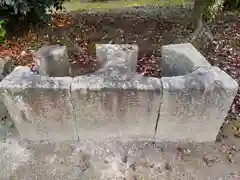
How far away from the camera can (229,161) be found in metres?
2.65

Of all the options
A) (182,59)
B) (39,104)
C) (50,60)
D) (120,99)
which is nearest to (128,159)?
(120,99)

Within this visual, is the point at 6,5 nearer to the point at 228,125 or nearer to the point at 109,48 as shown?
the point at 109,48

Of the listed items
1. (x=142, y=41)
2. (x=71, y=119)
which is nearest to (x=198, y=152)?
(x=71, y=119)

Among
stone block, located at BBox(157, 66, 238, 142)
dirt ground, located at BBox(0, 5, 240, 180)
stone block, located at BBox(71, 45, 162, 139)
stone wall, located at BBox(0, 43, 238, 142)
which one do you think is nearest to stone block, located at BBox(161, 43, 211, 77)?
stone wall, located at BBox(0, 43, 238, 142)

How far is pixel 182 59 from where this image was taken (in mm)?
2693

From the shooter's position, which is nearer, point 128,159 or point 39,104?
point 39,104

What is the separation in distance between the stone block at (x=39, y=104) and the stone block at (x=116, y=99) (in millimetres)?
105

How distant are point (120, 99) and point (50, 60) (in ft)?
2.99

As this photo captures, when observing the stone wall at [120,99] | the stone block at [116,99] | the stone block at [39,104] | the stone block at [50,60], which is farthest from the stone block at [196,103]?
the stone block at [50,60]

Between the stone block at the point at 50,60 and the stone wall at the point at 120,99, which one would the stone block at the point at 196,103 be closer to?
the stone wall at the point at 120,99

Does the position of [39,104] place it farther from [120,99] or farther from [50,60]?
[120,99]

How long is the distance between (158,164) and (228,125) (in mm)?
963

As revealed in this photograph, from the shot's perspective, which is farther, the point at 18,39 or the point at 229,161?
the point at 18,39

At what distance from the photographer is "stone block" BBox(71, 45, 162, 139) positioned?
7.61 ft
